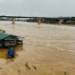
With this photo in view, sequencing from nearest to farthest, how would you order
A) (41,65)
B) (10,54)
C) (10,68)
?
(10,68), (41,65), (10,54)

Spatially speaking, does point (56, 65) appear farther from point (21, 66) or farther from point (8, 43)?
point (8, 43)

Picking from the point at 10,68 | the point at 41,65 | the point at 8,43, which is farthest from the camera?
the point at 8,43

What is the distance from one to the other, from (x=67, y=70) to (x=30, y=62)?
165 inches

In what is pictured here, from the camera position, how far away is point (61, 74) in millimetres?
16203

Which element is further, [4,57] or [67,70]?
[4,57]

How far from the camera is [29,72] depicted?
16.4m

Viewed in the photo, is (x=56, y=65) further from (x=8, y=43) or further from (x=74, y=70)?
(x=8, y=43)

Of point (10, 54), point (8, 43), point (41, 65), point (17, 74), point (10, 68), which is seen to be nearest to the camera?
point (17, 74)

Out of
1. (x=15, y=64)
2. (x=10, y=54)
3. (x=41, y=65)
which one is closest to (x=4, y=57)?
(x=10, y=54)

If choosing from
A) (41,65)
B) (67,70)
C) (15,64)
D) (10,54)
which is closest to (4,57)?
(10,54)

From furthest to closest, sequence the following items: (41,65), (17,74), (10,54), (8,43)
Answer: (8,43)
(10,54)
(41,65)
(17,74)

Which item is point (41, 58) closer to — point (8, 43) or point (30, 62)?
point (30, 62)

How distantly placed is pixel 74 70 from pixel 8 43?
10.8 metres

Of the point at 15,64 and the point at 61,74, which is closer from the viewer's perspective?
the point at 61,74
